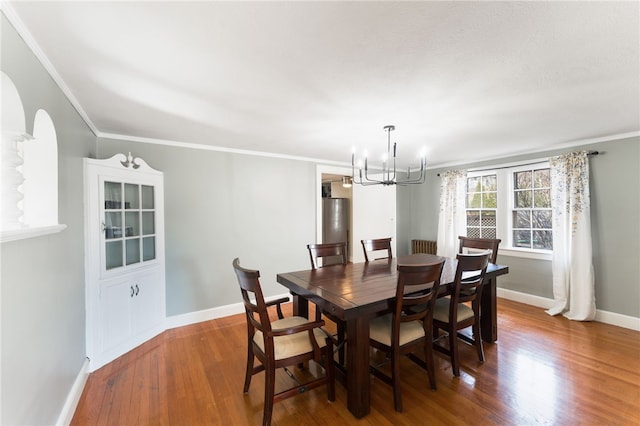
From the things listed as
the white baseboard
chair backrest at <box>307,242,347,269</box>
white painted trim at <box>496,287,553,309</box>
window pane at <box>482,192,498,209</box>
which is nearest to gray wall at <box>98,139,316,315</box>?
chair backrest at <box>307,242,347,269</box>

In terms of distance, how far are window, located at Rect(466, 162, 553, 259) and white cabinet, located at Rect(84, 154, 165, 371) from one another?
461 centimetres

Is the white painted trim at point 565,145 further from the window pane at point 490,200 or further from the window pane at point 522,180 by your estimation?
the window pane at point 490,200

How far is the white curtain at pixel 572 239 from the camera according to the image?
312 cm

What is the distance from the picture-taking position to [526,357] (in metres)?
Answer: 2.39

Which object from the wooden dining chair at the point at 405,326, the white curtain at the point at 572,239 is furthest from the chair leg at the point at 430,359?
the white curtain at the point at 572,239

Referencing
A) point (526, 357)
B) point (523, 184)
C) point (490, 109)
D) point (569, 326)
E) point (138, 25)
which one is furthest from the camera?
point (523, 184)

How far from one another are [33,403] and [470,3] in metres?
2.71

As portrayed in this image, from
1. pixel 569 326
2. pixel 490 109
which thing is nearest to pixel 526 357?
pixel 569 326

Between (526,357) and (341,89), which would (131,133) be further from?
(526,357)

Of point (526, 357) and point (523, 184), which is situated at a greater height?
Answer: point (523, 184)

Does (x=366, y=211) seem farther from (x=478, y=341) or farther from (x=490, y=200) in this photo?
(x=478, y=341)

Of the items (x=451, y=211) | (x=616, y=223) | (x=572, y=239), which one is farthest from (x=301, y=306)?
(x=616, y=223)

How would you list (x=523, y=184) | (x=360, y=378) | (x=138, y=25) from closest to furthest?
(x=138, y=25), (x=360, y=378), (x=523, y=184)

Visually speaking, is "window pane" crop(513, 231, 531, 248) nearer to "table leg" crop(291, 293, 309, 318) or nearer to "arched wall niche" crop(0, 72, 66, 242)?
"table leg" crop(291, 293, 309, 318)
